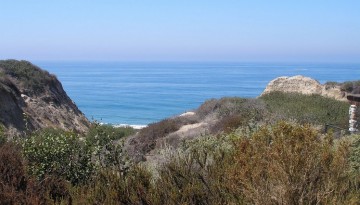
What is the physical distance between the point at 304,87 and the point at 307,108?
9.98m

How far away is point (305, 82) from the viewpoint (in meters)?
39.8

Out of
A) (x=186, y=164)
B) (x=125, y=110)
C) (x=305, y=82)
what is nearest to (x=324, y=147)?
(x=186, y=164)

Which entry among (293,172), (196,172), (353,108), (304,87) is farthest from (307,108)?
(293,172)

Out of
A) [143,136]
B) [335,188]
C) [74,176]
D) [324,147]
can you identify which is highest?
[324,147]

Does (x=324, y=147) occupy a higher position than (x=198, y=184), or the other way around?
(x=324, y=147)

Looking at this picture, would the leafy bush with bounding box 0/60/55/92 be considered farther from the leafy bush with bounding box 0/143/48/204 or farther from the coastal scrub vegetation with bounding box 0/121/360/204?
the leafy bush with bounding box 0/143/48/204

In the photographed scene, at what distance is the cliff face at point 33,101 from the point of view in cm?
3078

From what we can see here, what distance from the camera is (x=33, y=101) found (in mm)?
36531

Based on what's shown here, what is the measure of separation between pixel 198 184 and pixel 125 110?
74.8 meters

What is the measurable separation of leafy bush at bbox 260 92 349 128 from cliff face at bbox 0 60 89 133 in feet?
37.2

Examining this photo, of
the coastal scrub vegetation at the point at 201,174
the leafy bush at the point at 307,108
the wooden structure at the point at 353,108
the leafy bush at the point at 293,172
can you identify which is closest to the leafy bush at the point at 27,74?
the leafy bush at the point at 307,108

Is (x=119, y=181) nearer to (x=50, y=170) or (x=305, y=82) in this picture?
(x=50, y=170)

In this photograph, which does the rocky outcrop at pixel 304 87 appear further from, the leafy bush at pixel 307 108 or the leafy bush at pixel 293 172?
the leafy bush at pixel 293 172

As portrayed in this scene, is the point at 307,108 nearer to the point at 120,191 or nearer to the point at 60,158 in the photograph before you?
the point at 60,158
